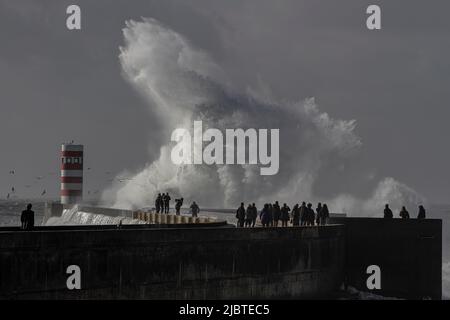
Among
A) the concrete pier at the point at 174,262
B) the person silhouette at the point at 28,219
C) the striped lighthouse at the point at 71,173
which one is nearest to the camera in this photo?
the concrete pier at the point at 174,262

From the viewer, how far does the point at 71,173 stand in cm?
5916

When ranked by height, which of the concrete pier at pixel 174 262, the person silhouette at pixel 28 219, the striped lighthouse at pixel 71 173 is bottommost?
the concrete pier at pixel 174 262

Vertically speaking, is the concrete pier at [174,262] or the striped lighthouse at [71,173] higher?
Answer: the striped lighthouse at [71,173]

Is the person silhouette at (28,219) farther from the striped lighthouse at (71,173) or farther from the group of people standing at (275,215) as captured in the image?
the striped lighthouse at (71,173)

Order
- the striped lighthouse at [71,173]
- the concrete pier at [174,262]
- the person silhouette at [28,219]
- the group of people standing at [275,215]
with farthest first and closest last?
the striped lighthouse at [71,173] < the group of people standing at [275,215] < the person silhouette at [28,219] < the concrete pier at [174,262]

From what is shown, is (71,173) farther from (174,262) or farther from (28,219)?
(28,219)

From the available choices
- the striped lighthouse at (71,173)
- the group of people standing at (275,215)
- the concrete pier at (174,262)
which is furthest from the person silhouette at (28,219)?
the striped lighthouse at (71,173)

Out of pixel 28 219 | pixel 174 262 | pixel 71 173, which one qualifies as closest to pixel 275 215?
pixel 174 262

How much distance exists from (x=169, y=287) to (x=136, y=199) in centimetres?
6003

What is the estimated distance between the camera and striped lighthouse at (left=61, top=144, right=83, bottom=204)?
192 feet

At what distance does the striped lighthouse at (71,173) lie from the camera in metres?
58.7
